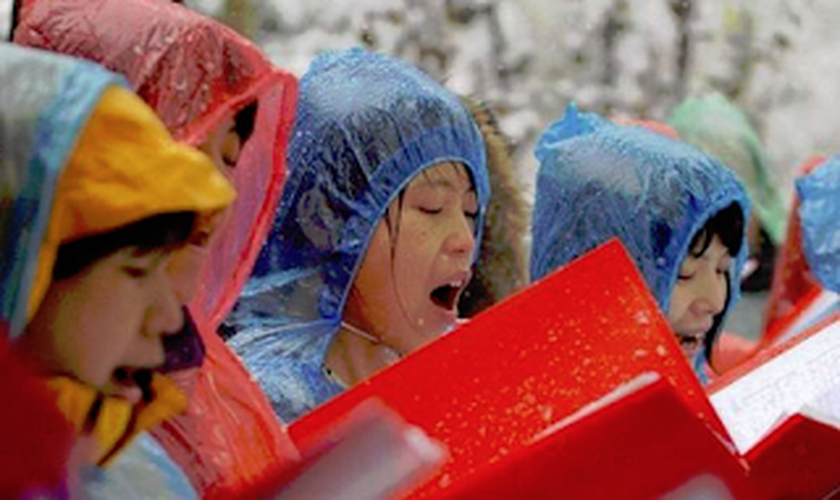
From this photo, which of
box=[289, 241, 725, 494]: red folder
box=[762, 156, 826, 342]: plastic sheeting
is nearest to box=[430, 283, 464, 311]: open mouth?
box=[289, 241, 725, 494]: red folder

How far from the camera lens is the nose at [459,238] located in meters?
2.15

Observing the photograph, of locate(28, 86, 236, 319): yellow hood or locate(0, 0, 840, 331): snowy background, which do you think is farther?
locate(0, 0, 840, 331): snowy background

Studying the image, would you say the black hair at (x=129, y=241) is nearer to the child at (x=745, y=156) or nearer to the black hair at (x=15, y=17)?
the black hair at (x=15, y=17)

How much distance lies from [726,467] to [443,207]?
1078 mm

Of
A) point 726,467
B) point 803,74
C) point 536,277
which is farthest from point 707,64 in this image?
point 726,467

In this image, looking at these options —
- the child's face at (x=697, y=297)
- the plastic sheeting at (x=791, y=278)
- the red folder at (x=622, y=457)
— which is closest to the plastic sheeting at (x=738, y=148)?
the plastic sheeting at (x=791, y=278)

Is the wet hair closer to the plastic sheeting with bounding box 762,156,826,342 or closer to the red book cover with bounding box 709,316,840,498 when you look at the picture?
the red book cover with bounding box 709,316,840,498

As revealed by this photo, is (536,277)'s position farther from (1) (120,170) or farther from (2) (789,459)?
(1) (120,170)

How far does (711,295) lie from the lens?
251 cm

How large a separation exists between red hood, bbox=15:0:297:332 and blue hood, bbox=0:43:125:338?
1.87 feet

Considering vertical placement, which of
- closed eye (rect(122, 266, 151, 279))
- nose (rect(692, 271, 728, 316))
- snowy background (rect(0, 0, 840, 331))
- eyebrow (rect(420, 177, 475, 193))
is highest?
closed eye (rect(122, 266, 151, 279))

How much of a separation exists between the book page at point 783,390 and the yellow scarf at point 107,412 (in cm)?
45

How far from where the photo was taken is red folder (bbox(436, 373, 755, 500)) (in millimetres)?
1088

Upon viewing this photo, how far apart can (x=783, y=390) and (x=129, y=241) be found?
2.15 ft
